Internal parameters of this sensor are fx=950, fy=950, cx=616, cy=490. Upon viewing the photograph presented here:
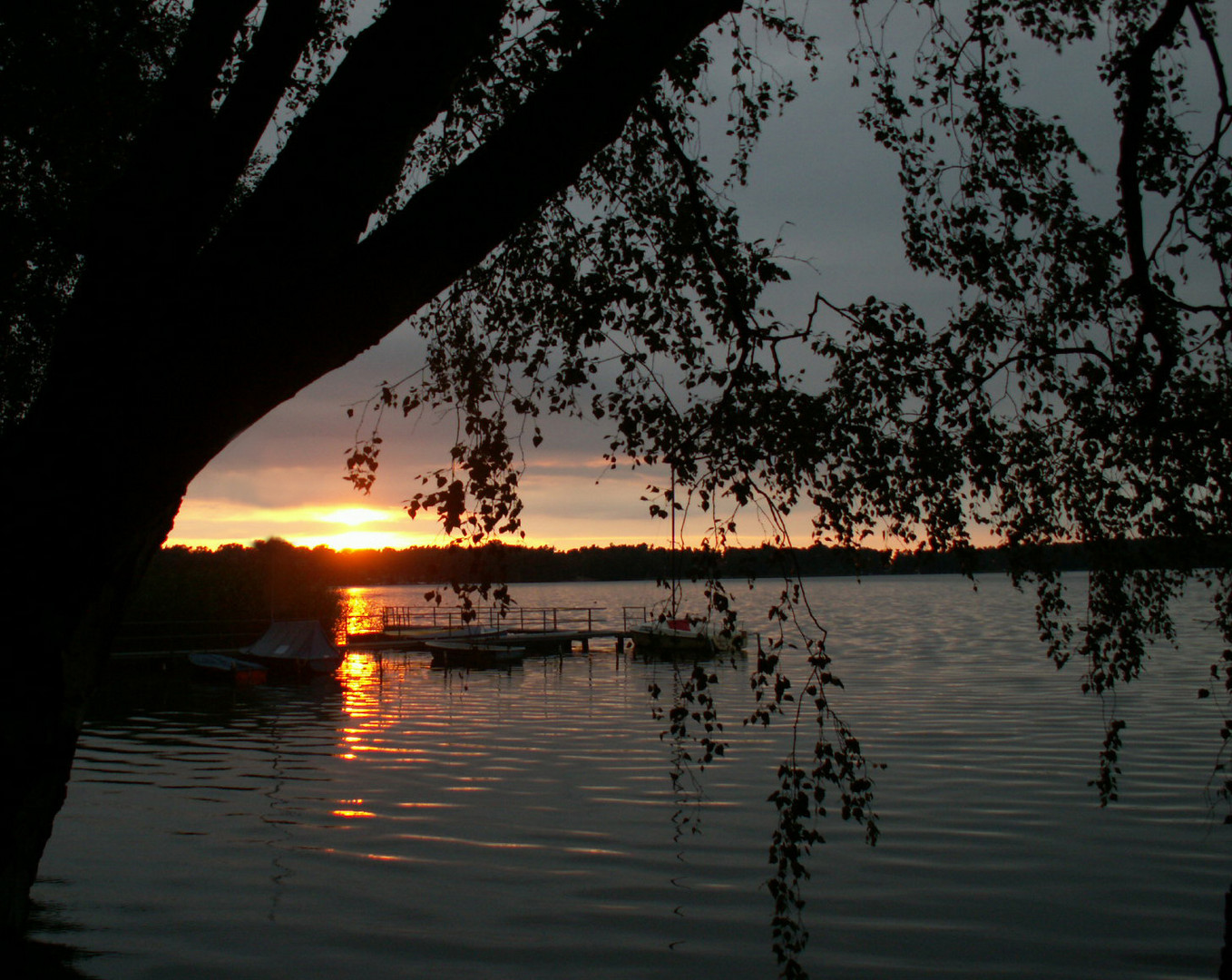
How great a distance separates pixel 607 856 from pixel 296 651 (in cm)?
2957

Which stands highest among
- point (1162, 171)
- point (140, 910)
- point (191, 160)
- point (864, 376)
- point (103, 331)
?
point (1162, 171)

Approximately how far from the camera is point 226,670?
36812 millimetres

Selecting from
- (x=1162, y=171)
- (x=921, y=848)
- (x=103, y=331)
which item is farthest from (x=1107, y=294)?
(x=921, y=848)

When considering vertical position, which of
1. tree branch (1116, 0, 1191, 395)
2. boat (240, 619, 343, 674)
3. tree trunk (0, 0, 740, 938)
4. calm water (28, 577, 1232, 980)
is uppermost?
tree branch (1116, 0, 1191, 395)

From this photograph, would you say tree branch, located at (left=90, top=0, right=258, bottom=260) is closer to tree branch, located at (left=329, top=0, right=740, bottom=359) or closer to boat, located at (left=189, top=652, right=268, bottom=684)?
tree branch, located at (left=329, top=0, right=740, bottom=359)

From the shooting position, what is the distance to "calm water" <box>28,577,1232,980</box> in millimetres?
9695

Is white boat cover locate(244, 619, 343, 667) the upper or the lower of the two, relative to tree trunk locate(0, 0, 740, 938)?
lower

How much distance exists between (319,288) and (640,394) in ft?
8.75

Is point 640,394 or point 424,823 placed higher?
point 640,394

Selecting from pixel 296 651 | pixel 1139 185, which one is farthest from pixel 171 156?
pixel 296 651

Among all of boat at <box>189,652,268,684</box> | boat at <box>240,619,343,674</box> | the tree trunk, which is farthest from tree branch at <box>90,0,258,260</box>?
boat at <box>240,619,343,674</box>

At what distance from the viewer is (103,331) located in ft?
10.8

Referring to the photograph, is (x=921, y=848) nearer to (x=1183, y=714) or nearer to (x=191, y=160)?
(x=191, y=160)

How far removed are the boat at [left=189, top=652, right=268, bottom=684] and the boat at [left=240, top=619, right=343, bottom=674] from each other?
4.94 feet
